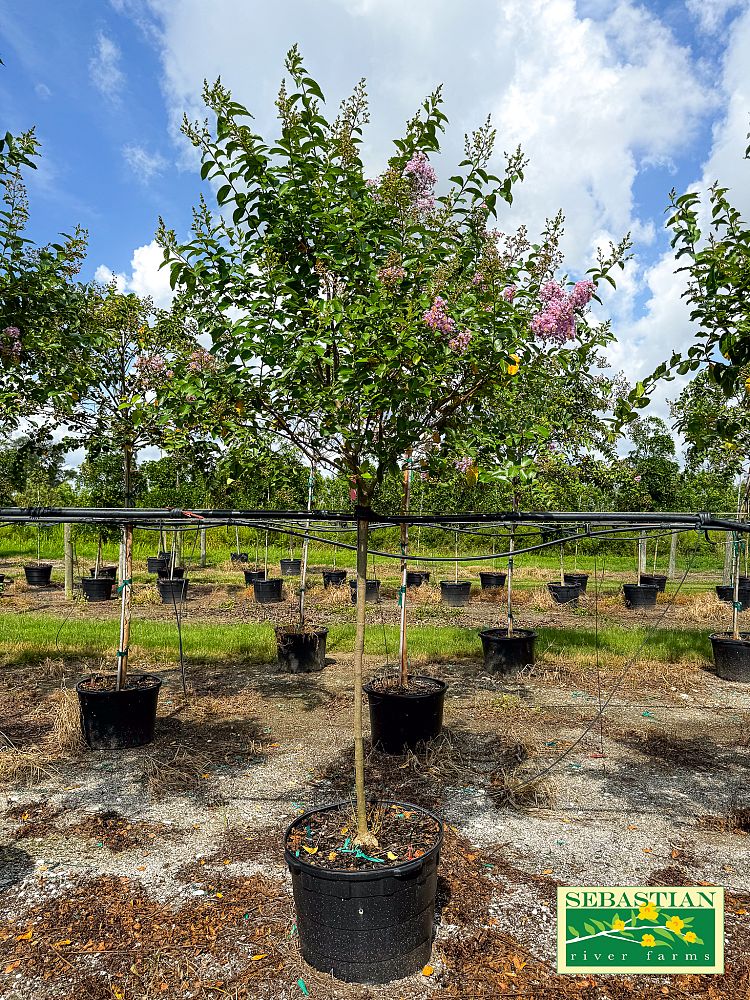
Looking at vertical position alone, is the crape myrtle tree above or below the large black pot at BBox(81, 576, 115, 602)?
above

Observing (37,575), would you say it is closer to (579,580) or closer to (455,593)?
(455,593)

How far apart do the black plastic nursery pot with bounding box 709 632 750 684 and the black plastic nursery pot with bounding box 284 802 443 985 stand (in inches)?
259

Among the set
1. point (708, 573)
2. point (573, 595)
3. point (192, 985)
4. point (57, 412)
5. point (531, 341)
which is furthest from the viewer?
point (708, 573)

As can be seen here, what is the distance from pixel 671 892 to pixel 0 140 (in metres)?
5.99

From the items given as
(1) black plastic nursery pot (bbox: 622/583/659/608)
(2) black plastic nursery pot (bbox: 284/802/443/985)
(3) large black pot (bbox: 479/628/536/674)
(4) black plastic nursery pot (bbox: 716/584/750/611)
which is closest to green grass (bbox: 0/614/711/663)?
(3) large black pot (bbox: 479/628/536/674)

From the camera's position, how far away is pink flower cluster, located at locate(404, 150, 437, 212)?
3.46 m

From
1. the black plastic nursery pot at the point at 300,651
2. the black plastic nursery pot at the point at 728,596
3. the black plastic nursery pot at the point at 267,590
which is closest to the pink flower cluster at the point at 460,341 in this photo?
the black plastic nursery pot at the point at 300,651

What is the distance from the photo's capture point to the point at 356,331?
2.89 m

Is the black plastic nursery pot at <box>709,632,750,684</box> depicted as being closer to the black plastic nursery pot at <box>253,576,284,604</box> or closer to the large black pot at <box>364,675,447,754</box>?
the large black pot at <box>364,675,447,754</box>

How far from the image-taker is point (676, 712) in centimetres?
698

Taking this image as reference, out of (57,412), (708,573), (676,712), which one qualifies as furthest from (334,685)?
(708,573)

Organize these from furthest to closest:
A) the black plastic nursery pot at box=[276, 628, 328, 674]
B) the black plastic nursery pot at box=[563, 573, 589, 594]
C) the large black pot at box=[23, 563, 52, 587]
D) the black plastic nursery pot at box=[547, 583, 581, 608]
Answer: the large black pot at box=[23, 563, 52, 587] → the black plastic nursery pot at box=[563, 573, 589, 594] → the black plastic nursery pot at box=[547, 583, 581, 608] → the black plastic nursery pot at box=[276, 628, 328, 674]

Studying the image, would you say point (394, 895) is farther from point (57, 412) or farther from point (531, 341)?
point (57, 412)

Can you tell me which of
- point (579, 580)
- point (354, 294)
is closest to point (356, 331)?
point (354, 294)
